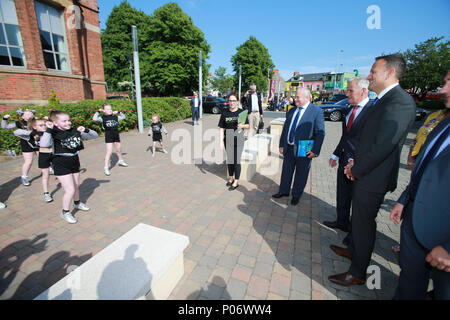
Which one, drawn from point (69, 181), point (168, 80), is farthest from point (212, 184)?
point (168, 80)

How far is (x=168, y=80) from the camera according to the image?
23.7 m

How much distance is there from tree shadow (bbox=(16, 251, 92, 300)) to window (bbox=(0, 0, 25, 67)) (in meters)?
10.9

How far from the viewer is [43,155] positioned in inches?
154

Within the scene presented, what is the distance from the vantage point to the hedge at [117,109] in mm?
6766

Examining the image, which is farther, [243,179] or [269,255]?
[243,179]

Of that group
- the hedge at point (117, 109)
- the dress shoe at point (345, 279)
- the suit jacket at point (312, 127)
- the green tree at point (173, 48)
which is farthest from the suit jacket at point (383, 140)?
the green tree at point (173, 48)

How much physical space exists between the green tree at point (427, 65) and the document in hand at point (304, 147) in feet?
117

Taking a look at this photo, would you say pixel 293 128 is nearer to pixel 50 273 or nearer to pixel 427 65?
pixel 50 273

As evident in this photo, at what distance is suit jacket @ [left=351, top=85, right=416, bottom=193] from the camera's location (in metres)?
1.86

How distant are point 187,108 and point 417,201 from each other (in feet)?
56.6

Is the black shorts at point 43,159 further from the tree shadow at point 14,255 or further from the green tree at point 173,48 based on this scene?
the green tree at point 173,48

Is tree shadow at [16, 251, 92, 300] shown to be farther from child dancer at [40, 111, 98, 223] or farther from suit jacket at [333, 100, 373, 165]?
suit jacket at [333, 100, 373, 165]

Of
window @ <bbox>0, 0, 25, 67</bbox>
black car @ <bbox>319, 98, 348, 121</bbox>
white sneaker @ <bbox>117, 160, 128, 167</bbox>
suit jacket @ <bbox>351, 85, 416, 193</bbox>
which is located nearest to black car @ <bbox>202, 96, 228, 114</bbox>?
black car @ <bbox>319, 98, 348, 121</bbox>

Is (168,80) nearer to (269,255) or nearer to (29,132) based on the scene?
(29,132)
